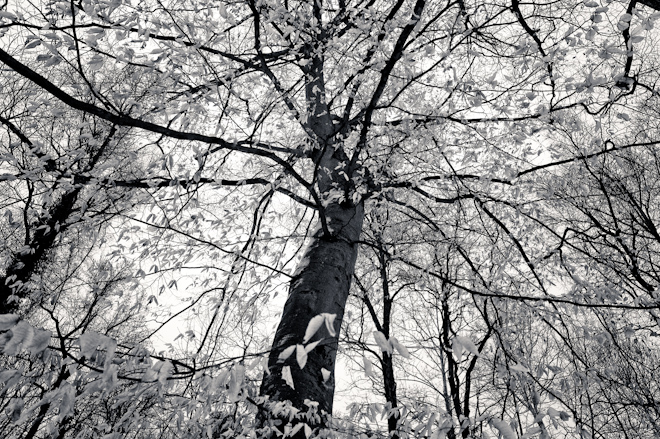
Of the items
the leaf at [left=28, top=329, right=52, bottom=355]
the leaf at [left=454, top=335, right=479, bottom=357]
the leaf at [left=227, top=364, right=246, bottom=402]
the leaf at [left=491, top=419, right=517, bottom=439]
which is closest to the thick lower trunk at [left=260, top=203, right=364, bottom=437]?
the leaf at [left=227, top=364, right=246, bottom=402]

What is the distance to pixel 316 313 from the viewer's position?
8.48 ft

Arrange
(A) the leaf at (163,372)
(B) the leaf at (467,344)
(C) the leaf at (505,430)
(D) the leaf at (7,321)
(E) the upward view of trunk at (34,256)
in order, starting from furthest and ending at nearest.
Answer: (E) the upward view of trunk at (34,256) → (C) the leaf at (505,430) → (B) the leaf at (467,344) → (A) the leaf at (163,372) → (D) the leaf at (7,321)

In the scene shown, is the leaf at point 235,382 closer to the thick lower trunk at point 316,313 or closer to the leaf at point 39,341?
the thick lower trunk at point 316,313

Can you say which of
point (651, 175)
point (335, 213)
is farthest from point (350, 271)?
point (651, 175)

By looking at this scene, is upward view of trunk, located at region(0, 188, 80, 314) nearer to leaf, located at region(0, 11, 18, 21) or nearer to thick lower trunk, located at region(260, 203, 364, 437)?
leaf, located at region(0, 11, 18, 21)

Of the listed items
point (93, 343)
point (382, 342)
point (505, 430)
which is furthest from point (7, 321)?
point (505, 430)

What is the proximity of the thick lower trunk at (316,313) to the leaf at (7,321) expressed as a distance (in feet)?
3.27

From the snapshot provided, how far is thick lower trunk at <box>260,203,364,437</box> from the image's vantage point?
2.07 m

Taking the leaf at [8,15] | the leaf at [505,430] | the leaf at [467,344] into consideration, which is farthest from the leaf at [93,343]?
the leaf at [8,15]

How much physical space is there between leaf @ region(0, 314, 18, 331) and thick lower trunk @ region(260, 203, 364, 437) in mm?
998

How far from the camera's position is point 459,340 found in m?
1.33

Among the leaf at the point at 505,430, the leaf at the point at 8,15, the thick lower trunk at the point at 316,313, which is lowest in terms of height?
the leaf at the point at 505,430

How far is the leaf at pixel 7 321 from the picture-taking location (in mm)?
907

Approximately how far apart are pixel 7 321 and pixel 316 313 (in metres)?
1.85
